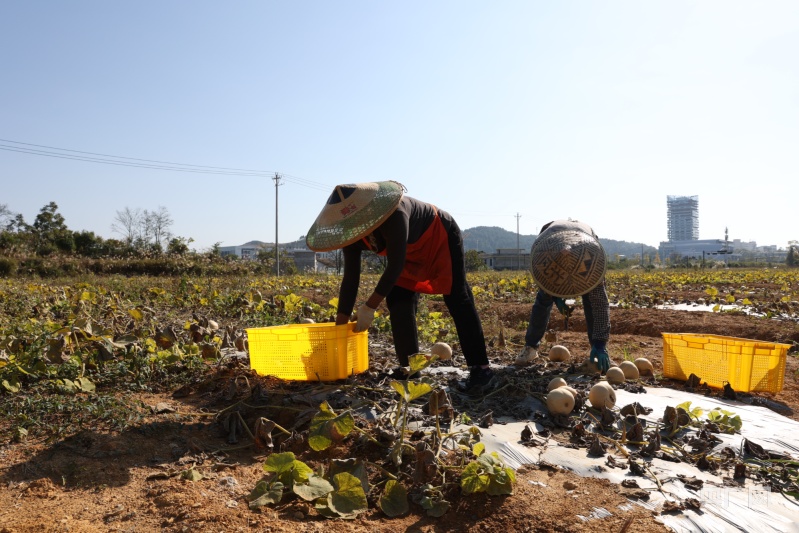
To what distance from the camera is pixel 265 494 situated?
73.5 inches

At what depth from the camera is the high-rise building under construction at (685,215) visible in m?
191

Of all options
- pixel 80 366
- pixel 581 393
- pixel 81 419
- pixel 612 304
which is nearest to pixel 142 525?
pixel 81 419

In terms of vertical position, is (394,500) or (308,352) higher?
(308,352)

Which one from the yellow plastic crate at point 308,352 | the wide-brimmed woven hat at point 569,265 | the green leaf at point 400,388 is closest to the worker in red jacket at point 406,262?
the yellow plastic crate at point 308,352

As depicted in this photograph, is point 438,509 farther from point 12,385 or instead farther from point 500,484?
point 12,385

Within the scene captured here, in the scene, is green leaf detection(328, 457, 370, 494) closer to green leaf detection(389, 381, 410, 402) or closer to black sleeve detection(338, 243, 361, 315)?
green leaf detection(389, 381, 410, 402)

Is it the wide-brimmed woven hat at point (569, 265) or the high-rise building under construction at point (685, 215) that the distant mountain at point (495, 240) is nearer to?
the high-rise building under construction at point (685, 215)

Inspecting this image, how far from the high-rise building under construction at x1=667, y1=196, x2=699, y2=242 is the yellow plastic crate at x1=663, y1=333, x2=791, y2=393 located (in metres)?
210

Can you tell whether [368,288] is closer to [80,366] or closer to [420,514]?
[80,366]

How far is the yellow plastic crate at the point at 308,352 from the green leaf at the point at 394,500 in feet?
4.21

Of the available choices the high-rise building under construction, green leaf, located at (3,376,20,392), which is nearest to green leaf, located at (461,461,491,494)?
green leaf, located at (3,376,20,392)

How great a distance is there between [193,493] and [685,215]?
21851 cm

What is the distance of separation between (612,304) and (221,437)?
26.5 feet

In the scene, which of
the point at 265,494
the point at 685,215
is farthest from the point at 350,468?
the point at 685,215
